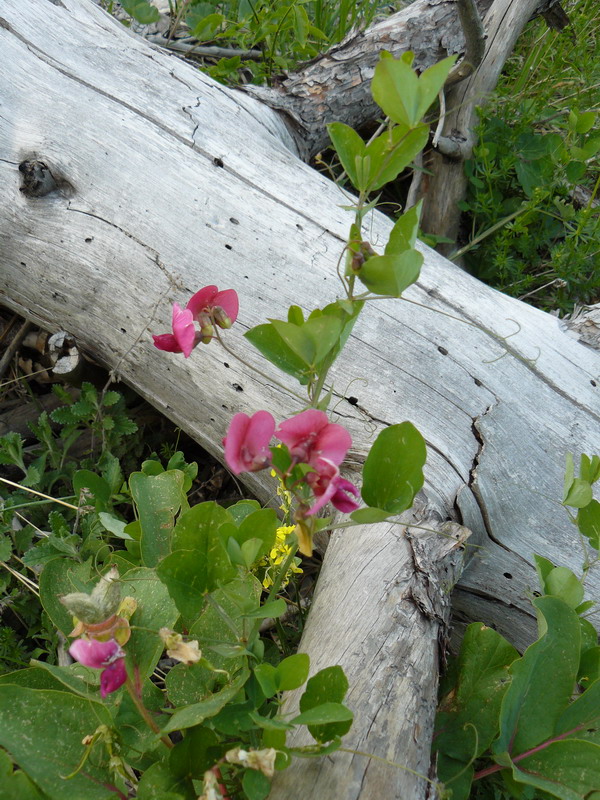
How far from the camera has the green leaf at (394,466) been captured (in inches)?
36.4

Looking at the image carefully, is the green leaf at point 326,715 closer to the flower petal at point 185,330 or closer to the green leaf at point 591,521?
the flower petal at point 185,330

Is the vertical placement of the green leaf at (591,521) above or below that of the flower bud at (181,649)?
above

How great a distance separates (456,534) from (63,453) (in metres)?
1.21

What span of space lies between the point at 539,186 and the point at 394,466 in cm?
208

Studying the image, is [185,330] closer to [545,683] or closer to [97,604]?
[97,604]

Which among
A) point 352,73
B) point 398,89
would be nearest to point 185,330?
point 398,89

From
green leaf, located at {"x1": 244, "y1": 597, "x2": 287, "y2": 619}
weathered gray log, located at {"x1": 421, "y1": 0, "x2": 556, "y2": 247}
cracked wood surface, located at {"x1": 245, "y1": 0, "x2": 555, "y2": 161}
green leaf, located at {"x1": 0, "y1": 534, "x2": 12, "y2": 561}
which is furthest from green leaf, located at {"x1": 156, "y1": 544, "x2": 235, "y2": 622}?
weathered gray log, located at {"x1": 421, "y1": 0, "x2": 556, "y2": 247}

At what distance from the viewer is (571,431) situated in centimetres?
177

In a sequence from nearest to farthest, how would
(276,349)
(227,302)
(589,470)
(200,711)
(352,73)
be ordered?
(200,711) → (276,349) → (227,302) → (589,470) → (352,73)

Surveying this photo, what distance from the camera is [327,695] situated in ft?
3.24

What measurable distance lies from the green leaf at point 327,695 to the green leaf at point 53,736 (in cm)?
29

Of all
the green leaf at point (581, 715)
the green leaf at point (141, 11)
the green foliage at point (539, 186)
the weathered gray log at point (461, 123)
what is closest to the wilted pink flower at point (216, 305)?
the green leaf at point (581, 715)

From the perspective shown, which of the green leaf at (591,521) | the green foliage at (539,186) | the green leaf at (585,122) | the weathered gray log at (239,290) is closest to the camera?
the green leaf at (591,521)

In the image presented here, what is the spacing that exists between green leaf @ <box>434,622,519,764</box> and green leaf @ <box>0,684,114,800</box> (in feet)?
1.96
